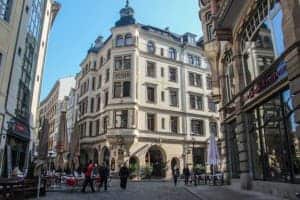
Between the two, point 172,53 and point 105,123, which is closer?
point 105,123

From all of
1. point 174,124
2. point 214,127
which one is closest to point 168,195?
point 174,124

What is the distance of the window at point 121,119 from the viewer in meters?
35.3

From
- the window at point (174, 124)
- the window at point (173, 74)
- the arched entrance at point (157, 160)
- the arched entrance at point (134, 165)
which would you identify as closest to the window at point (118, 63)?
the window at point (173, 74)

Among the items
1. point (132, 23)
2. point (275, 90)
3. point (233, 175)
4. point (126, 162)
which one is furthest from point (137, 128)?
point (275, 90)

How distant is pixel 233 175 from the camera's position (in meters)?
17.5

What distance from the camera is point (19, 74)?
21188mm

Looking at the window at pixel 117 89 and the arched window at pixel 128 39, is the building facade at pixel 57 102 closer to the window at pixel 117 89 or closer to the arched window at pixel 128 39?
the window at pixel 117 89

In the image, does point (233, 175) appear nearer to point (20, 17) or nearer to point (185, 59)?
point (20, 17)

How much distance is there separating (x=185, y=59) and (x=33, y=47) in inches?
1004

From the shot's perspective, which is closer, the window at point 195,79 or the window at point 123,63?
the window at point 123,63

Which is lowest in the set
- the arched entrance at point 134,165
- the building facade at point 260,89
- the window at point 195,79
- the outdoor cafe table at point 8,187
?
the outdoor cafe table at point 8,187

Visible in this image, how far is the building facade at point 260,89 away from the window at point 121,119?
690 inches

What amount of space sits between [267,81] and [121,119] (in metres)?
25.0

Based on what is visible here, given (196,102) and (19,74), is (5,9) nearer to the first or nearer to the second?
(19,74)
